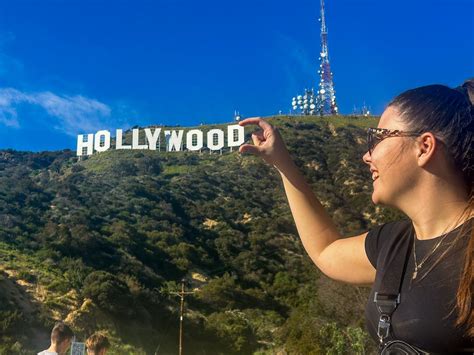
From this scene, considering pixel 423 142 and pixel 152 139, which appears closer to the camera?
pixel 423 142

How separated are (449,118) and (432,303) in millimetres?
416

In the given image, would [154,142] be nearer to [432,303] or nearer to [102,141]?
[102,141]

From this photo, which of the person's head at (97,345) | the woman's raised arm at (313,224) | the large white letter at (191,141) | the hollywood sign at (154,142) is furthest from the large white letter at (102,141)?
the woman's raised arm at (313,224)

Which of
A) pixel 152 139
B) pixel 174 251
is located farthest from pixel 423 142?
pixel 152 139

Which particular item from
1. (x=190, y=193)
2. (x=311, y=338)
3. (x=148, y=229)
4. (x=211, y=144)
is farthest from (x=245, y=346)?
(x=211, y=144)

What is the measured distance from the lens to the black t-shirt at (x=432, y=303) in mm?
1108

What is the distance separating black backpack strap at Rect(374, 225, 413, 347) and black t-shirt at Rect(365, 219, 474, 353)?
11 mm

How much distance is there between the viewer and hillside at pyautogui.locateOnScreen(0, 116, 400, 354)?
23.0 metres

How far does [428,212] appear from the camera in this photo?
4.27 ft

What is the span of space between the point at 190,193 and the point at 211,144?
10.4 meters

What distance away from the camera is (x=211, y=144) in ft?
166

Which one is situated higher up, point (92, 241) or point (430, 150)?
point (92, 241)

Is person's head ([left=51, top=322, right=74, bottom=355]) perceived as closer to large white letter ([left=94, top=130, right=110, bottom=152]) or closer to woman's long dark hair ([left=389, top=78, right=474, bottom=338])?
woman's long dark hair ([left=389, top=78, right=474, bottom=338])

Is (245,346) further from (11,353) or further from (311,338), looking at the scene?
(11,353)
